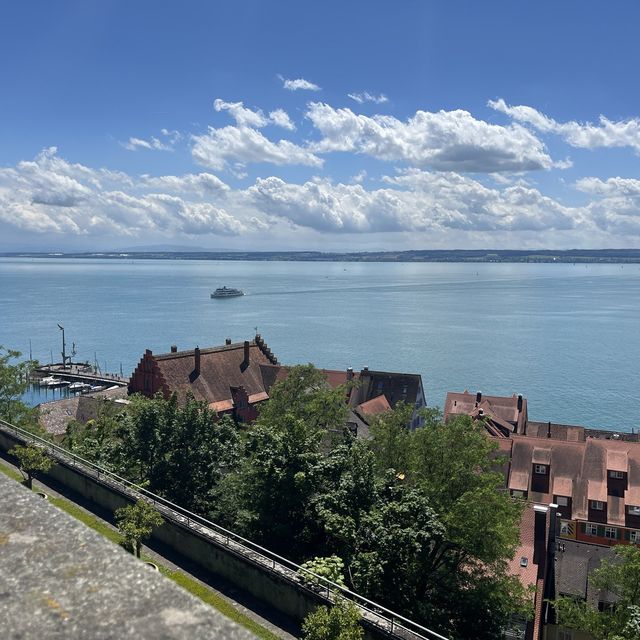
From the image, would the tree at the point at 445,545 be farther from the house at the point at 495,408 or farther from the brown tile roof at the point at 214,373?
the house at the point at 495,408

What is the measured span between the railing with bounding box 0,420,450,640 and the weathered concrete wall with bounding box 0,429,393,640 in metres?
0.13

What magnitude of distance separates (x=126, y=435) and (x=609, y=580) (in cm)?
2676

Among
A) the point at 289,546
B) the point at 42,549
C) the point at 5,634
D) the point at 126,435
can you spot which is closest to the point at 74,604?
the point at 5,634

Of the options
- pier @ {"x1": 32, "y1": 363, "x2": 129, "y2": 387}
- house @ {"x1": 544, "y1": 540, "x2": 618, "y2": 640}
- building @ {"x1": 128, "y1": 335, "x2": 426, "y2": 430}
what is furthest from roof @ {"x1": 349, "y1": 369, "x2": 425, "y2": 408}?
pier @ {"x1": 32, "y1": 363, "x2": 129, "y2": 387}

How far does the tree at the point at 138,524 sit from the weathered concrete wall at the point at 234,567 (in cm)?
142

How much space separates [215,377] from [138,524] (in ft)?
165

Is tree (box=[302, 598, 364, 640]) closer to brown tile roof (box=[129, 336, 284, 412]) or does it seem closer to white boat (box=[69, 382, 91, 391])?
brown tile roof (box=[129, 336, 284, 412])

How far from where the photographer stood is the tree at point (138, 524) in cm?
2020

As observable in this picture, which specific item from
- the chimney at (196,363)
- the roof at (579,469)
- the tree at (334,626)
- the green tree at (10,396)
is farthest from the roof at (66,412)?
the tree at (334,626)

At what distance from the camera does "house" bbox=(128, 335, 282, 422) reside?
219ft

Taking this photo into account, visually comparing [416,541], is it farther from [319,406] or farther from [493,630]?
[319,406]

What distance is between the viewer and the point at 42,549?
5.55 meters

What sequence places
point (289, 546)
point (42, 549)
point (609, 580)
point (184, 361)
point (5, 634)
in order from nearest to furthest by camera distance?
point (5, 634) < point (42, 549) < point (289, 546) < point (609, 580) < point (184, 361)

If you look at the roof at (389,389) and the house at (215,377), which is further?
the roof at (389,389)
